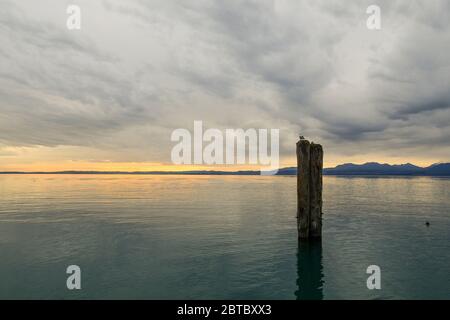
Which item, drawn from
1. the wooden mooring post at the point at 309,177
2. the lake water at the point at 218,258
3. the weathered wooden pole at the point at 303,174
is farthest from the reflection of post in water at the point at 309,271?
the weathered wooden pole at the point at 303,174

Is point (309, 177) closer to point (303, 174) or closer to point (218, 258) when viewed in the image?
point (303, 174)

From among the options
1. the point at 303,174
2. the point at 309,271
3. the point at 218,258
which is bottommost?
the point at 309,271

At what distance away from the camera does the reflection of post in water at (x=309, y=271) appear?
12.1m

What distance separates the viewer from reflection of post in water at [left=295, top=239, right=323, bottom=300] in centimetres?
1212

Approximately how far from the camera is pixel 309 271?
14.6 metres

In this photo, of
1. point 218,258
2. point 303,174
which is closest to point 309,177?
point 303,174

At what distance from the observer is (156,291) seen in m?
12.0

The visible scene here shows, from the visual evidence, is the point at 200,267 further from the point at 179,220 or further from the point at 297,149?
the point at 179,220

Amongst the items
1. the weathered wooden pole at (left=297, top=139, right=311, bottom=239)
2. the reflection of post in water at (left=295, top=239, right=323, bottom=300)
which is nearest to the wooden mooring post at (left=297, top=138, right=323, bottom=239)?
the weathered wooden pole at (left=297, top=139, right=311, bottom=239)

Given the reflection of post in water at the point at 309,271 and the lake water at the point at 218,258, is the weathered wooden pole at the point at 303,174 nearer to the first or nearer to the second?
the reflection of post in water at the point at 309,271

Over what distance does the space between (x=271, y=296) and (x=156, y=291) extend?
473cm

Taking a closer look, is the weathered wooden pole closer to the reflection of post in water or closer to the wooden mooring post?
the wooden mooring post
